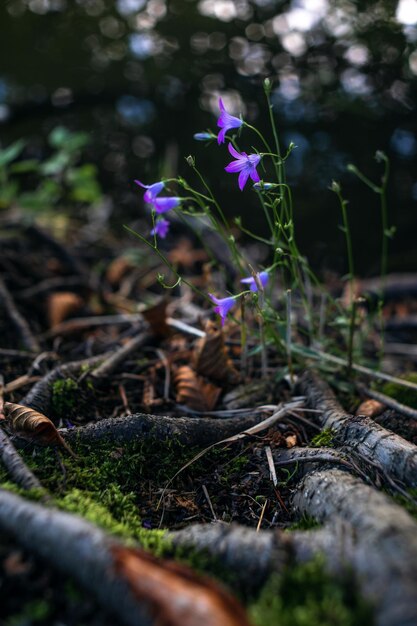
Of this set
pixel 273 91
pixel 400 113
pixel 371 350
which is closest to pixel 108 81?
pixel 273 91

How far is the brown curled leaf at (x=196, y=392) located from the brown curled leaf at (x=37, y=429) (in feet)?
2.02

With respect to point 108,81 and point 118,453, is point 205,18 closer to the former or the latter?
point 108,81

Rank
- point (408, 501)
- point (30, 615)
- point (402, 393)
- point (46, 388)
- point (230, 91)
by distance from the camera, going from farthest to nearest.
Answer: point (230, 91) → point (402, 393) → point (46, 388) → point (408, 501) → point (30, 615)

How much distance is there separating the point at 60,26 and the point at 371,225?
348 cm

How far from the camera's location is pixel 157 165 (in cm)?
500

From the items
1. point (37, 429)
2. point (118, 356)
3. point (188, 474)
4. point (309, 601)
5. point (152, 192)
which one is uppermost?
point (152, 192)

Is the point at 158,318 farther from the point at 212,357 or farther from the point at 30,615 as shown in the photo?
the point at 30,615

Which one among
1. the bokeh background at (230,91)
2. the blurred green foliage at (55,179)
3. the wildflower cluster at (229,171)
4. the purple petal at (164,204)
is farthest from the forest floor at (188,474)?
the bokeh background at (230,91)

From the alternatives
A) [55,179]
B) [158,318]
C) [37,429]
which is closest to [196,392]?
[158,318]

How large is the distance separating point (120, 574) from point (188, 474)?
0.78 metres

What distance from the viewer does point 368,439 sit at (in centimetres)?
185

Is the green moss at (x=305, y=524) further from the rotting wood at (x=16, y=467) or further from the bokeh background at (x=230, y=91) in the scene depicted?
the bokeh background at (x=230, y=91)

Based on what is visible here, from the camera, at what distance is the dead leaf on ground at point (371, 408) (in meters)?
2.26

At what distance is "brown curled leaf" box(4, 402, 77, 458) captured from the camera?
5.99ft
